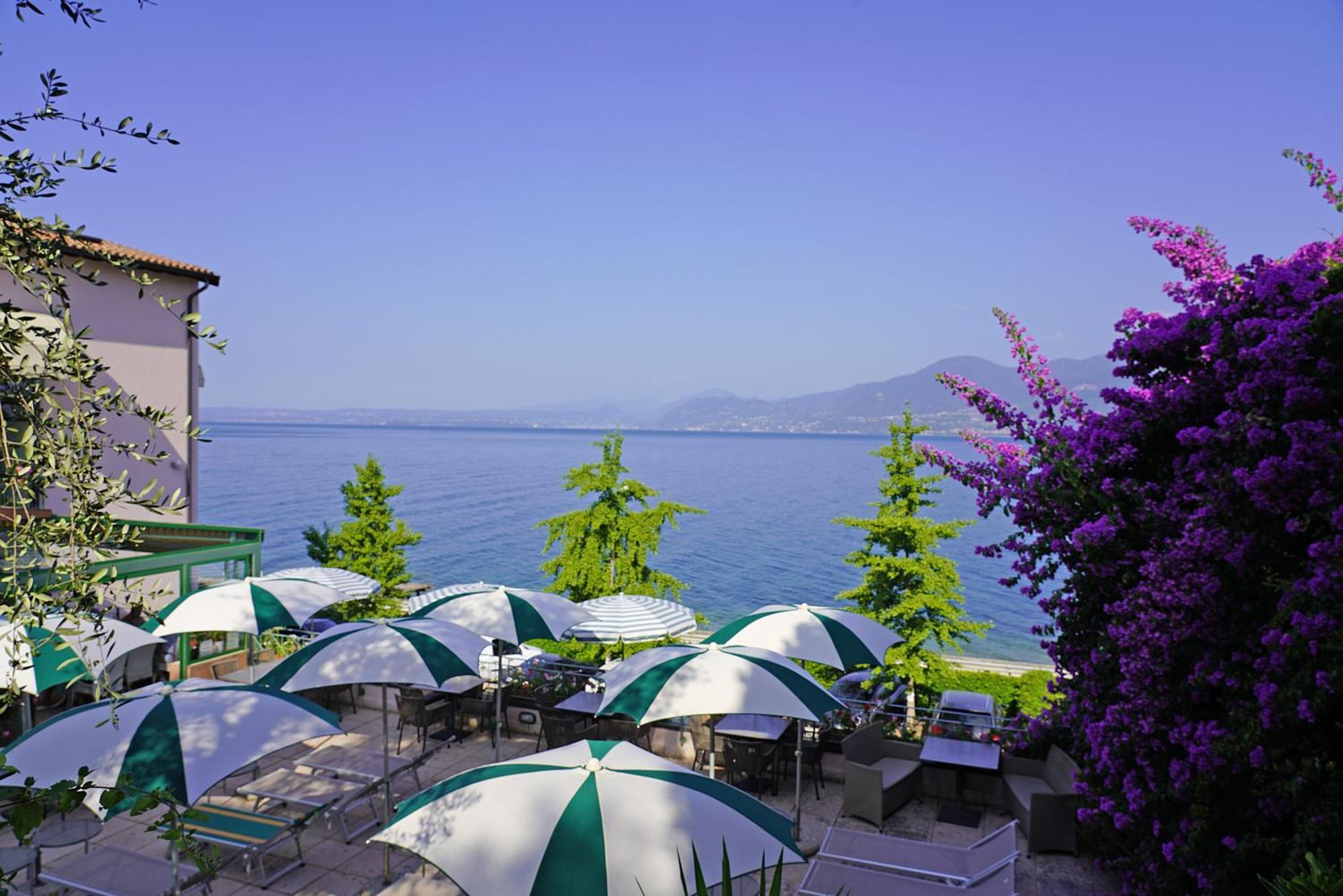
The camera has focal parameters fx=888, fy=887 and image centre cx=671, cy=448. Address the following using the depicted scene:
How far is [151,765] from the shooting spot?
6.15 m

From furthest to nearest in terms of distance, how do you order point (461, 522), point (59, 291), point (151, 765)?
1. point (461, 522)
2. point (151, 765)
3. point (59, 291)

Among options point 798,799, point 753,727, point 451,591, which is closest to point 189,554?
point 451,591

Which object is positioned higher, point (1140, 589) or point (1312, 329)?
point (1312, 329)

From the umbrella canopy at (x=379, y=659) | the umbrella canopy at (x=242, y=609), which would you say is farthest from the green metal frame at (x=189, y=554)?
the umbrella canopy at (x=379, y=659)

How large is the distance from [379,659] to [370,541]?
16.0 meters

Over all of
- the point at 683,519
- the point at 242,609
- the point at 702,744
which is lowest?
the point at 683,519

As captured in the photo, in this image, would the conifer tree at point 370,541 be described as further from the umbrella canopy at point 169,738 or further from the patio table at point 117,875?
the umbrella canopy at point 169,738

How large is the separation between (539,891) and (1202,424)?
6366 mm

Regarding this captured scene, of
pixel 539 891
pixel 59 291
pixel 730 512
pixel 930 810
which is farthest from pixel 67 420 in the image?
pixel 730 512

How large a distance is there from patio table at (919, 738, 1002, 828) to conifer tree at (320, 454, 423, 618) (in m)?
16.7

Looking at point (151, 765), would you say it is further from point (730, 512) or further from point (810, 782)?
point (730, 512)

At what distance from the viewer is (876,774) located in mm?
9938

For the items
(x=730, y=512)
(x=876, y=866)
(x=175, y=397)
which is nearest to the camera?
(x=876, y=866)

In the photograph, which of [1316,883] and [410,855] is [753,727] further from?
[1316,883]
